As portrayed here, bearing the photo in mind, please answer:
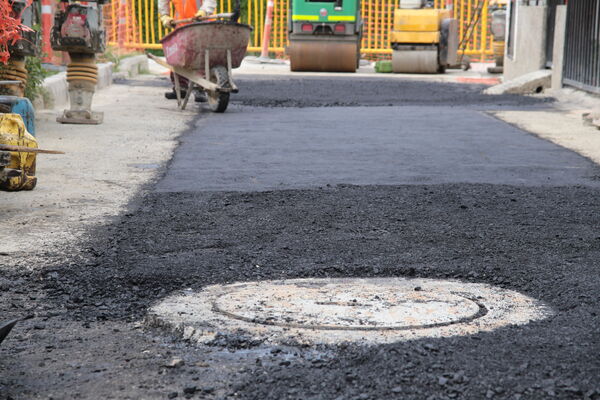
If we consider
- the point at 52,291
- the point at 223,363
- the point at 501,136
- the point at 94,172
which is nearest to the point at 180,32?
the point at 501,136

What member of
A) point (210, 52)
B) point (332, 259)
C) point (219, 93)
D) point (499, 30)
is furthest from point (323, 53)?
point (332, 259)

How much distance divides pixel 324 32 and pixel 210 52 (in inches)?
391

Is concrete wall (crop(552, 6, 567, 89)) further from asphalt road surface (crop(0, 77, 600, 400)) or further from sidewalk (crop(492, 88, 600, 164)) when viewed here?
asphalt road surface (crop(0, 77, 600, 400))

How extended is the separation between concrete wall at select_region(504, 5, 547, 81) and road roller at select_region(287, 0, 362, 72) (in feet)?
12.1

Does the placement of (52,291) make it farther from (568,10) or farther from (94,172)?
(568,10)

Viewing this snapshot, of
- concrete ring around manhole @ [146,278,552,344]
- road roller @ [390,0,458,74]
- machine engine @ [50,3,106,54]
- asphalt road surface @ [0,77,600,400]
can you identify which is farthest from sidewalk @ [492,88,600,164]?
road roller @ [390,0,458,74]

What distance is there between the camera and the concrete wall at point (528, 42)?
703 inches

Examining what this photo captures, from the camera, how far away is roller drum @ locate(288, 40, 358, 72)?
21281 millimetres

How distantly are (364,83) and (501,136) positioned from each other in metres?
8.62

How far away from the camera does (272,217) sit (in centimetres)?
561

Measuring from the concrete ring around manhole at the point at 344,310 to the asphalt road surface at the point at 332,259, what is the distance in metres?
0.09

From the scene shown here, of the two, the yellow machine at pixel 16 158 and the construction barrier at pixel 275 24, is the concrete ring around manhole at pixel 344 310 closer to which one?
the yellow machine at pixel 16 158

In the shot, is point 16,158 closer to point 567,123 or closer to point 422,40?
point 567,123

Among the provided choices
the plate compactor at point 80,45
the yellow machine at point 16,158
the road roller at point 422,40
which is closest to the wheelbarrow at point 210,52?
the plate compactor at point 80,45
